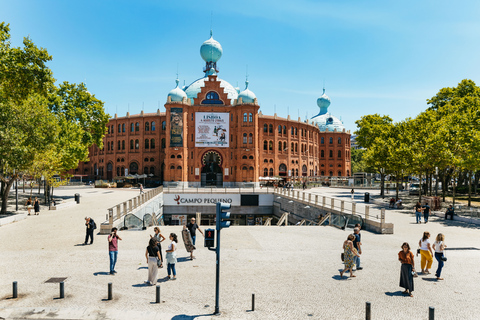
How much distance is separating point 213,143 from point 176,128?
6744 millimetres

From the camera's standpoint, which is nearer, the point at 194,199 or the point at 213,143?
the point at 194,199

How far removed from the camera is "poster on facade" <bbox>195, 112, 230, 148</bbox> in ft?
190

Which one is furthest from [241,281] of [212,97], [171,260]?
[212,97]

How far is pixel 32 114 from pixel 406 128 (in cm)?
3611

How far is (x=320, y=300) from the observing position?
9.84 metres

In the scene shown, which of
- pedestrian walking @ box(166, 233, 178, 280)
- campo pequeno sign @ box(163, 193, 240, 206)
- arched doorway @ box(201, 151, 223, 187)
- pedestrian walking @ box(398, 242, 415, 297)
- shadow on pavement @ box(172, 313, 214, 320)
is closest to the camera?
shadow on pavement @ box(172, 313, 214, 320)

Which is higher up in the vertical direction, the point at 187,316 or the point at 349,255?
the point at 349,255

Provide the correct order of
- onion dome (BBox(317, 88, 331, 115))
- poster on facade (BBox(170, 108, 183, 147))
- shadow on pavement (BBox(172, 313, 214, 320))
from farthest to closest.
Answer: onion dome (BBox(317, 88, 331, 115))
poster on facade (BBox(170, 108, 183, 147))
shadow on pavement (BBox(172, 313, 214, 320))

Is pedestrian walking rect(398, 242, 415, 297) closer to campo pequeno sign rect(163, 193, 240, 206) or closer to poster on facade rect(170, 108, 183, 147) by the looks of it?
campo pequeno sign rect(163, 193, 240, 206)

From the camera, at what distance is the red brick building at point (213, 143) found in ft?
190

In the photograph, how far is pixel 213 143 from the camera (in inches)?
2288

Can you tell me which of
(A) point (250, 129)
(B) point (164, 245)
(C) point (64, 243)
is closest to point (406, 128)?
(A) point (250, 129)

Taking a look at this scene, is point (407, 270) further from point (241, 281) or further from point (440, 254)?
point (241, 281)

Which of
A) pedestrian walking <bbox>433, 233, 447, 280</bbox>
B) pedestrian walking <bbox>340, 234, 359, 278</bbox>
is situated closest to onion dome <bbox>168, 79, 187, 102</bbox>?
pedestrian walking <bbox>340, 234, 359, 278</bbox>
